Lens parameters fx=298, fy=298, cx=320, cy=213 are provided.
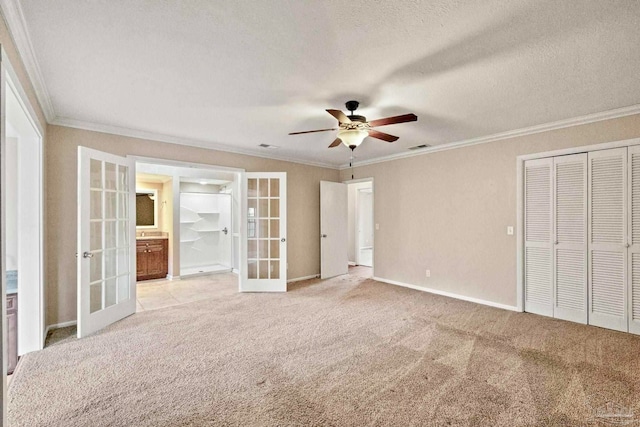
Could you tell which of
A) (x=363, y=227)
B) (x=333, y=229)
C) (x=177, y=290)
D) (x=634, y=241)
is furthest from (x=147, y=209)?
(x=634, y=241)

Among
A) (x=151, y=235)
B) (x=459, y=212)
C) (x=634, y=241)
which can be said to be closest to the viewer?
(x=634, y=241)

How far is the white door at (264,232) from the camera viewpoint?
16.7ft

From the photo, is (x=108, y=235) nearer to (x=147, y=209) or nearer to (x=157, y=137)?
(x=157, y=137)

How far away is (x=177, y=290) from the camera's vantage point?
528cm

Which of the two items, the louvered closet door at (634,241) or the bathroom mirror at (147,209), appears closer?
the louvered closet door at (634,241)

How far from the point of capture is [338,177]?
6.67 m

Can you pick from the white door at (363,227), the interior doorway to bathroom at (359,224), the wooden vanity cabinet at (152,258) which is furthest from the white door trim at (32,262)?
the white door at (363,227)

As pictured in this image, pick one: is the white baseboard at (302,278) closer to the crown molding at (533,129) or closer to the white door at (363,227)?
the white door at (363,227)

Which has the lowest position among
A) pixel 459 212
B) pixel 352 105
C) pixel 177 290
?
pixel 177 290

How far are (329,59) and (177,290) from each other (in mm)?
4755

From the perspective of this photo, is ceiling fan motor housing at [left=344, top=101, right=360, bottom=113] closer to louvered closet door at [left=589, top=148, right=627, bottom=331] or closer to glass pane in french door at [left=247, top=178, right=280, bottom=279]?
glass pane in french door at [left=247, top=178, right=280, bottom=279]

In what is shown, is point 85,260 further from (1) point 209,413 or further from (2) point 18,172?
(1) point 209,413

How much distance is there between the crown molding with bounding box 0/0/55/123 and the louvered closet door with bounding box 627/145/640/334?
5.27m

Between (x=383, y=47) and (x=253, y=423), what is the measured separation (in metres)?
2.60
